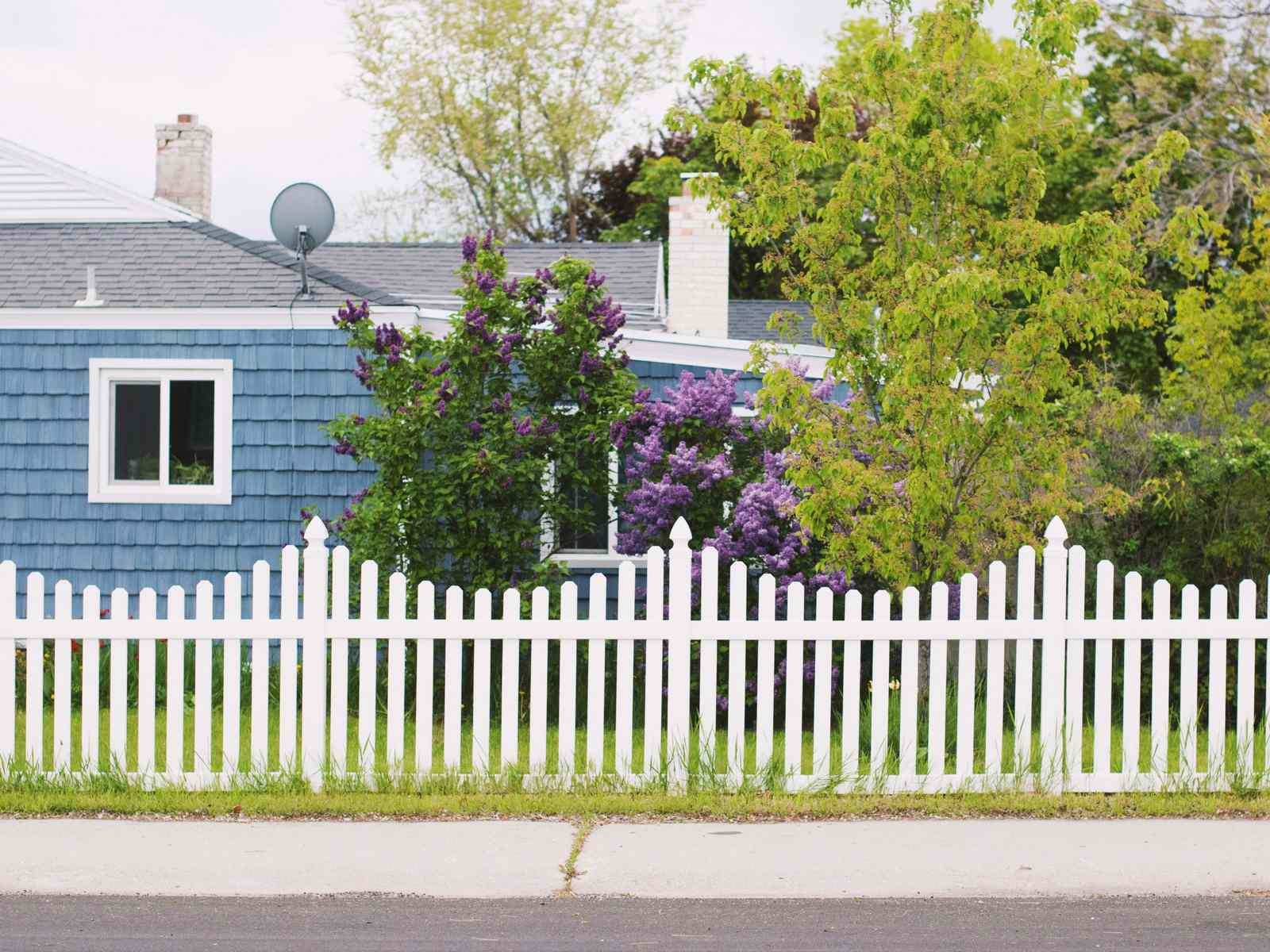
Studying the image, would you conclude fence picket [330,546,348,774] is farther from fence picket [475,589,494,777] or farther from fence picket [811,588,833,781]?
fence picket [811,588,833,781]

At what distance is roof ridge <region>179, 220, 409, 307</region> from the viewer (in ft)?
40.9

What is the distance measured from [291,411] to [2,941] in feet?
24.9

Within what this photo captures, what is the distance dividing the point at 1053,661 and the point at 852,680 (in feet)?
3.41

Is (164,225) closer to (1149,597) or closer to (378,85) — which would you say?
(1149,597)

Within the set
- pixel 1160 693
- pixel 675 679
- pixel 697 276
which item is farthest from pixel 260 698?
pixel 697 276

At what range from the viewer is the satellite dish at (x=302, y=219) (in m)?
12.5

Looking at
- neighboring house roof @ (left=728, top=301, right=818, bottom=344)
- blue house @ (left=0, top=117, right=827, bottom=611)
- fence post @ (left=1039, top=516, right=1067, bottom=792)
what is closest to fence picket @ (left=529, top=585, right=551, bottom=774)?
fence post @ (left=1039, top=516, right=1067, bottom=792)

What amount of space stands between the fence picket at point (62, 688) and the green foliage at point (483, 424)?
3.24 m

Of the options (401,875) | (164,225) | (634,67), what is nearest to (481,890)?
(401,875)

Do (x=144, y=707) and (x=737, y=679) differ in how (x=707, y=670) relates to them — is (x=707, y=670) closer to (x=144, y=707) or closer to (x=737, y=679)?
(x=737, y=679)

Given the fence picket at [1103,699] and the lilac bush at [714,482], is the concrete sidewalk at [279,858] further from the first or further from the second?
the lilac bush at [714,482]

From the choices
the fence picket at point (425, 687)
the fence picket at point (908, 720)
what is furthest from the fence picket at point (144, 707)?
the fence picket at point (908, 720)

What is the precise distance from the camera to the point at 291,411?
1252 cm

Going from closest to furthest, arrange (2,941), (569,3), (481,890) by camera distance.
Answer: (2,941)
(481,890)
(569,3)
